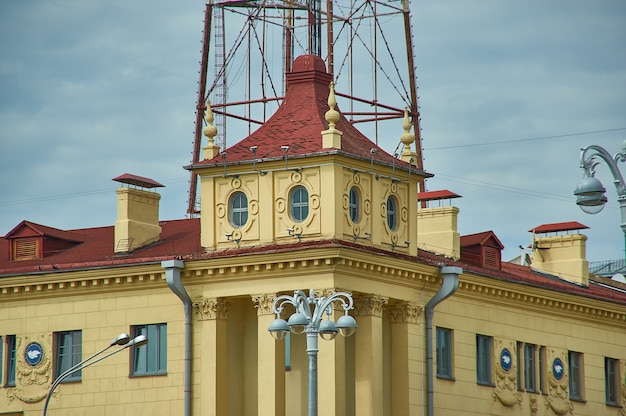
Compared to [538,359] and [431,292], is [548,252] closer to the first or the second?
[538,359]

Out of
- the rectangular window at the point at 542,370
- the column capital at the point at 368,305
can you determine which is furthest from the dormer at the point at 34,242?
the rectangular window at the point at 542,370

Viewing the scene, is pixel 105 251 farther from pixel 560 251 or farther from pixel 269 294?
pixel 560 251

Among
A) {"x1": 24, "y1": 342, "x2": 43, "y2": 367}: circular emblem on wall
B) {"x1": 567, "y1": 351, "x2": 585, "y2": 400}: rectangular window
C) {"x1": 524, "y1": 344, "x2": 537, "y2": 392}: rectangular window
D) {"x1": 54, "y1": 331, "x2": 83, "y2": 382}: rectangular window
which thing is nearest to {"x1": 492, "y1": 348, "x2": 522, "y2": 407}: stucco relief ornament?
{"x1": 524, "y1": 344, "x2": 537, "y2": 392}: rectangular window

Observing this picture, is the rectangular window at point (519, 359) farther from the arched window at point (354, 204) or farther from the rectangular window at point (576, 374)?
the arched window at point (354, 204)

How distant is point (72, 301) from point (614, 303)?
72.3 ft

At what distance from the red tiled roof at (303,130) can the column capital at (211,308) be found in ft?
14.7

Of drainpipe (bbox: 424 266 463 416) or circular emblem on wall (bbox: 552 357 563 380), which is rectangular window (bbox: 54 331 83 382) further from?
circular emblem on wall (bbox: 552 357 563 380)

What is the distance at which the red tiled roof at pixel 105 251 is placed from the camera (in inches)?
2394

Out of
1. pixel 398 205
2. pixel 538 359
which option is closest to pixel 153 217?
pixel 398 205

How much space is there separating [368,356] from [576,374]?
48.9ft

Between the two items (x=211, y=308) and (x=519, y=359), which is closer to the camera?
(x=211, y=308)

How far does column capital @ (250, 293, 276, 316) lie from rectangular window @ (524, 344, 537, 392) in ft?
44.5

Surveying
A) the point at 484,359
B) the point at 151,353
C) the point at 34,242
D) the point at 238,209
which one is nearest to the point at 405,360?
the point at 484,359

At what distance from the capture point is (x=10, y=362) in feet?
205
